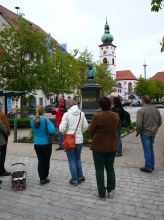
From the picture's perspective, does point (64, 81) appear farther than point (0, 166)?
Yes

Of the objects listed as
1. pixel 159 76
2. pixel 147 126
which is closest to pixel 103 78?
pixel 147 126

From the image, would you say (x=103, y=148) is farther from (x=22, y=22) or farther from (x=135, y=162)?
(x=22, y=22)

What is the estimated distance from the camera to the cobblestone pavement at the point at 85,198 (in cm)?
409

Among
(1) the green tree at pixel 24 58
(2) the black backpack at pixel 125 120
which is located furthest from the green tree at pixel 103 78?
(2) the black backpack at pixel 125 120

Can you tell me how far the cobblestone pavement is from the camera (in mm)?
4094

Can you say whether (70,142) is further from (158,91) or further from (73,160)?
(158,91)

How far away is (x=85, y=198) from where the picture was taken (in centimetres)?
475

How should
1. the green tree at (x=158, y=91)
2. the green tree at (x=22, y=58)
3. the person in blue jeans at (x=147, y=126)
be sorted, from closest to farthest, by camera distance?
the person in blue jeans at (x=147, y=126), the green tree at (x=22, y=58), the green tree at (x=158, y=91)

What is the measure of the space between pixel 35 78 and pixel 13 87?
172 centimetres

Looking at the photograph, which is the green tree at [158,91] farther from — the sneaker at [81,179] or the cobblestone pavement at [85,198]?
the sneaker at [81,179]

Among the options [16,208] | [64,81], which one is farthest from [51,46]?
[16,208]

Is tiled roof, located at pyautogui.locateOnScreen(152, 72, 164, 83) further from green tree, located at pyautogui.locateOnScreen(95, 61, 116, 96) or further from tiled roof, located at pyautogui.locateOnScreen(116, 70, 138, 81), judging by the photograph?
green tree, located at pyautogui.locateOnScreen(95, 61, 116, 96)

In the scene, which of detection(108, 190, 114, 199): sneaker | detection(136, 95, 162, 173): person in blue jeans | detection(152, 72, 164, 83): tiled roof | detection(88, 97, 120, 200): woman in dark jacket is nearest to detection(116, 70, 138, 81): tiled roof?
detection(152, 72, 164, 83): tiled roof

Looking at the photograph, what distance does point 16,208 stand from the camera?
4395 millimetres
